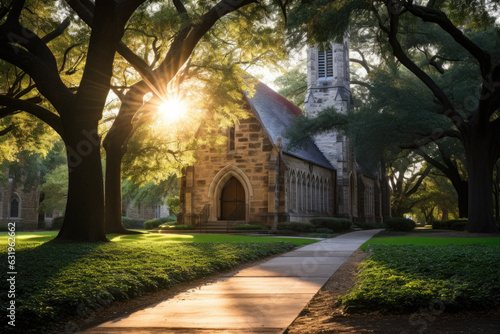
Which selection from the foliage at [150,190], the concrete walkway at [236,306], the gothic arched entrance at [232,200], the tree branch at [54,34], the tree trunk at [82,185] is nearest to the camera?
the concrete walkway at [236,306]

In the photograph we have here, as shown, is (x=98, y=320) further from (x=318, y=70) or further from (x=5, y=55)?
(x=318, y=70)

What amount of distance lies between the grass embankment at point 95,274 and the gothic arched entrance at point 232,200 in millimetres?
17562

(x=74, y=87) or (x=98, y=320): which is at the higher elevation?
(x=74, y=87)

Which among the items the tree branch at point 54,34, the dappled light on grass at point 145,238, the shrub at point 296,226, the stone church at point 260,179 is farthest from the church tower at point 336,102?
the tree branch at point 54,34

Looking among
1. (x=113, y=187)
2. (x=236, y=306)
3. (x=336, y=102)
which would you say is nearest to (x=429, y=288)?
(x=236, y=306)

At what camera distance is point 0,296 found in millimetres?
5363

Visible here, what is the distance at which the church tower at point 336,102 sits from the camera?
39.2 m

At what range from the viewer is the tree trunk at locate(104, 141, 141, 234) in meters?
19.6

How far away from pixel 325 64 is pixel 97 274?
120ft

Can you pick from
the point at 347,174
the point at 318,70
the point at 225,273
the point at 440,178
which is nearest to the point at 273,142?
the point at 347,174

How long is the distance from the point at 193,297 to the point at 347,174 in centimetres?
3361

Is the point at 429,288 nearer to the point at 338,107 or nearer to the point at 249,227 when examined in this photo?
the point at 249,227

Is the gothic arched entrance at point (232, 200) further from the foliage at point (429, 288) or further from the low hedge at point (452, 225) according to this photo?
the foliage at point (429, 288)

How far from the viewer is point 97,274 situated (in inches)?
294
